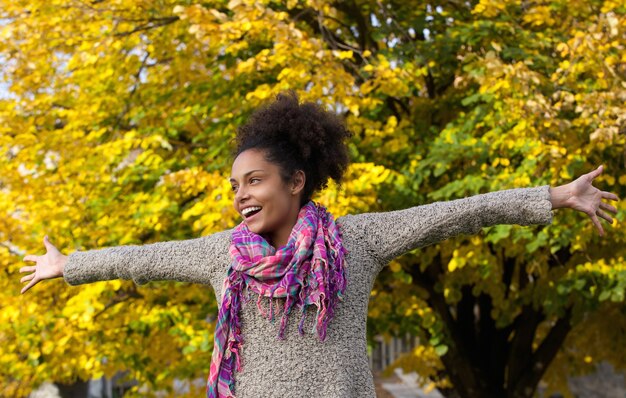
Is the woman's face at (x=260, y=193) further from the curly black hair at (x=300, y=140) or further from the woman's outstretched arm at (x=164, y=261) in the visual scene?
the woman's outstretched arm at (x=164, y=261)

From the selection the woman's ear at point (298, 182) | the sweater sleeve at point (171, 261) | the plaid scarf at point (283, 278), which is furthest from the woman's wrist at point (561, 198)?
the sweater sleeve at point (171, 261)

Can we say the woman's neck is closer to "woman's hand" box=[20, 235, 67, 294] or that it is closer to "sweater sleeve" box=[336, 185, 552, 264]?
"sweater sleeve" box=[336, 185, 552, 264]

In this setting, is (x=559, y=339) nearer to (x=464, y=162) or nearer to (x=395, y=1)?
(x=464, y=162)

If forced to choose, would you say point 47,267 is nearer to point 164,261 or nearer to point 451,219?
point 164,261

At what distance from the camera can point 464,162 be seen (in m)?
7.04

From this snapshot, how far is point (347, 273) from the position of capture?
2.78 meters

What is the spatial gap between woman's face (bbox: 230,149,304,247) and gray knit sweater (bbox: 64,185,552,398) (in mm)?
141

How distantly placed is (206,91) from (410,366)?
503 cm

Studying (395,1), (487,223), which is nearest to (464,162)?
(395,1)

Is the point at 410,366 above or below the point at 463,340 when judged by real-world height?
below

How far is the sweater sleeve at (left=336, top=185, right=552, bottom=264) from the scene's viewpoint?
2.72 meters

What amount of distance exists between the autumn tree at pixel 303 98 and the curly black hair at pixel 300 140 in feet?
9.76

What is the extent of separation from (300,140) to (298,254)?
0.39 meters

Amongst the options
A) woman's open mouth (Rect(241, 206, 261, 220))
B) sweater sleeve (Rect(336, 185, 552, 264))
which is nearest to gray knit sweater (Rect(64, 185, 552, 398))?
sweater sleeve (Rect(336, 185, 552, 264))
